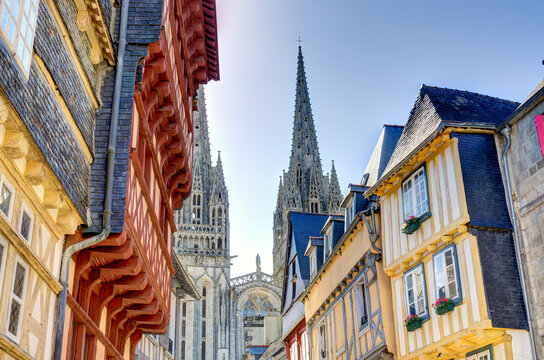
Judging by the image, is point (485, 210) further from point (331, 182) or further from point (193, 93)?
point (331, 182)

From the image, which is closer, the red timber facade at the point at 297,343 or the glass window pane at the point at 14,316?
the glass window pane at the point at 14,316

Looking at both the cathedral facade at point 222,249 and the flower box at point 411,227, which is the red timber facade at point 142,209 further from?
the cathedral facade at point 222,249

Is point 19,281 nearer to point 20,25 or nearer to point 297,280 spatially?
point 20,25

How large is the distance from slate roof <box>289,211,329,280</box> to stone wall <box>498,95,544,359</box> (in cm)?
1116

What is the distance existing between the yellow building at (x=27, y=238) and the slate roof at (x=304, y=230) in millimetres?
13647

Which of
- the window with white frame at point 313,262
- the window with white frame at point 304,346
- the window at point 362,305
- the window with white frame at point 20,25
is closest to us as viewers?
the window with white frame at point 20,25

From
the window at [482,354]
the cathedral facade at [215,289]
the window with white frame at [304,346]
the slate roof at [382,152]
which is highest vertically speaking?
the cathedral facade at [215,289]

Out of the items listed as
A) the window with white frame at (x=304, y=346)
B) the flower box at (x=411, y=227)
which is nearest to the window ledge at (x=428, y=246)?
the flower box at (x=411, y=227)

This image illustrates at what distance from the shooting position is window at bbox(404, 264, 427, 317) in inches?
462

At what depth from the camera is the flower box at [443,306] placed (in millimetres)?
10547

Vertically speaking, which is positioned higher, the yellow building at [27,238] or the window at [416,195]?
the window at [416,195]

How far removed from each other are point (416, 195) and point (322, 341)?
706cm

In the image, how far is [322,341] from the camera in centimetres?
1809

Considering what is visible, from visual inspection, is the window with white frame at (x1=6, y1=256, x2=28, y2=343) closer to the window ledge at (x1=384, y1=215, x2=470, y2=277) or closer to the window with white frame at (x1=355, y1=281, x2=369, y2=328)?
the window ledge at (x1=384, y1=215, x2=470, y2=277)
